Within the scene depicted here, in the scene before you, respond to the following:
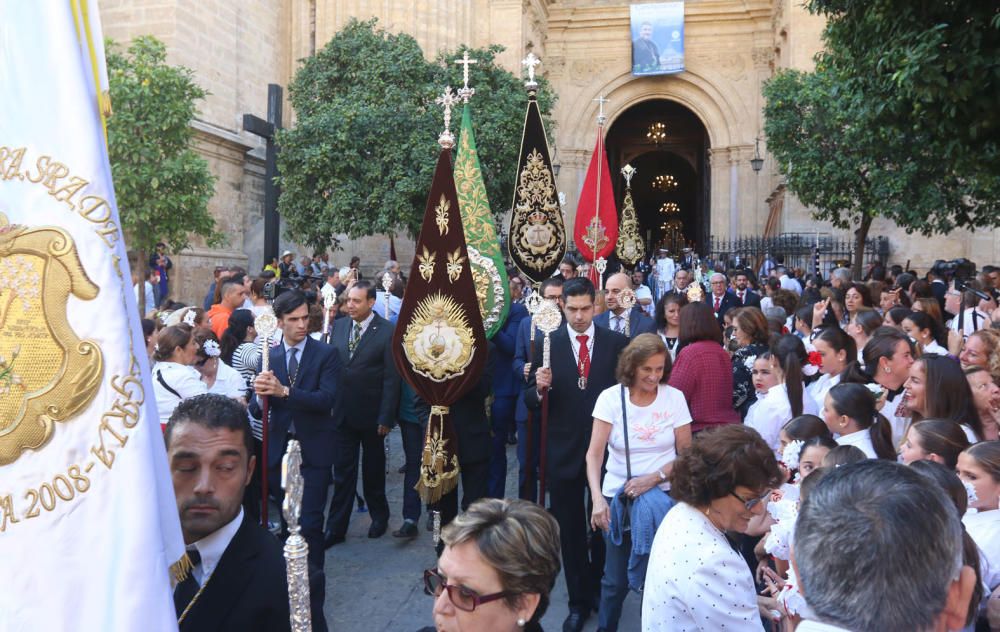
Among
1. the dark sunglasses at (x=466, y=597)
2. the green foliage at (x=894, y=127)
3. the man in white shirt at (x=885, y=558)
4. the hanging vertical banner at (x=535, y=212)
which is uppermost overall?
the green foliage at (x=894, y=127)

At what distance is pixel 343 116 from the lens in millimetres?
15781

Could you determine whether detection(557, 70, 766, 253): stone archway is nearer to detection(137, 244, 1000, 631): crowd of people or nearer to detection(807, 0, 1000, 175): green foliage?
detection(807, 0, 1000, 175): green foliage

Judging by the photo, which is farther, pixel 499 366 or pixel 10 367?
pixel 499 366

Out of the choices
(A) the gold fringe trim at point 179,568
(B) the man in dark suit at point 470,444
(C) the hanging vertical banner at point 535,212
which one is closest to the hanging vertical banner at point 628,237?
(C) the hanging vertical banner at point 535,212

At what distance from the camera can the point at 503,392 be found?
7035 mm

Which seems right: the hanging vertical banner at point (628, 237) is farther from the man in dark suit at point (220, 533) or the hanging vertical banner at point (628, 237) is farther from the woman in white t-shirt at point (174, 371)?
the man in dark suit at point (220, 533)

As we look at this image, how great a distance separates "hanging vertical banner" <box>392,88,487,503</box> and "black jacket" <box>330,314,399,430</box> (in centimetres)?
96

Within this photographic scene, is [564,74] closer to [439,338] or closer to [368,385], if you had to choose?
[368,385]

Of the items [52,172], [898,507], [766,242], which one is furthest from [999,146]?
[766,242]

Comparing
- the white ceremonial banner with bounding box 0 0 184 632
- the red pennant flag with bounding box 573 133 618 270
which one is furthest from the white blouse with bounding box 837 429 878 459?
the red pennant flag with bounding box 573 133 618 270

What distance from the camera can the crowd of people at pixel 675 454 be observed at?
5.24 feet

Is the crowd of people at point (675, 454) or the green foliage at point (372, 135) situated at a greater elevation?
the green foliage at point (372, 135)

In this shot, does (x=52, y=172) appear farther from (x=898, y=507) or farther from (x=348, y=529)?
(x=348, y=529)

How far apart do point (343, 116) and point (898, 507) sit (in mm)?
15375
